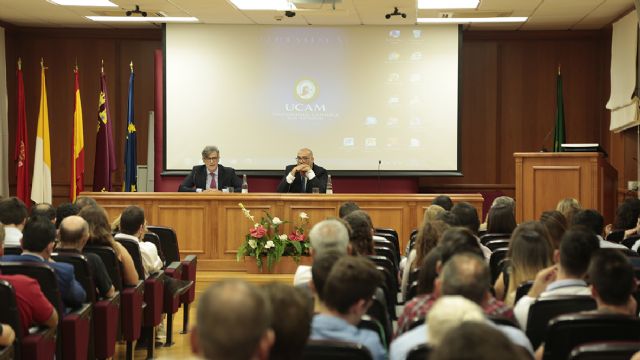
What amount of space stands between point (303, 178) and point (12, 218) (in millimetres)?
4890

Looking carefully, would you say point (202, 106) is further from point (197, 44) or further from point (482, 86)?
point (482, 86)

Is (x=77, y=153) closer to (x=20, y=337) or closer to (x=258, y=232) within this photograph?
(x=258, y=232)

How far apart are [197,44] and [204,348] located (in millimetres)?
10677

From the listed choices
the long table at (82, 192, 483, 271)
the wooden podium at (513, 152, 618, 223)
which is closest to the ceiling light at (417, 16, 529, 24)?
the wooden podium at (513, 152, 618, 223)

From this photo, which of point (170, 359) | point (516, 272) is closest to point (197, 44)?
point (170, 359)

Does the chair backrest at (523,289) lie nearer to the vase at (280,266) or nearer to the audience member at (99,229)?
the audience member at (99,229)

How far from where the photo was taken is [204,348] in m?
2.08

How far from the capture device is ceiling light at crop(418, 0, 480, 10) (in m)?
11.1

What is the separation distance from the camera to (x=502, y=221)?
6965mm

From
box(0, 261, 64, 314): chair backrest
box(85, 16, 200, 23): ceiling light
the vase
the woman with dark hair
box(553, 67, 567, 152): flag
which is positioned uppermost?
box(85, 16, 200, 23): ceiling light

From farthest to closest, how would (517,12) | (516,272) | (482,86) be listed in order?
1. (482,86)
2. (517,12)
3. (516,272)

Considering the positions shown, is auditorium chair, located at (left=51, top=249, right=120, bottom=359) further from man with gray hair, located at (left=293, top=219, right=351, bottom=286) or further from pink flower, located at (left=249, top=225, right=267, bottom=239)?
pink flower, located at (left=249, top=225, right=267, bottom=239)

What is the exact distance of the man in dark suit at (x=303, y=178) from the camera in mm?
10609

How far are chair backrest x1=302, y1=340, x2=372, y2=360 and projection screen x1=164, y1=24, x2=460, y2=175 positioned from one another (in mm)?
9404
